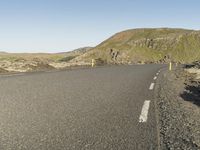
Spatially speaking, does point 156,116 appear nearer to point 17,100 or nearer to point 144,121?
point 144,121

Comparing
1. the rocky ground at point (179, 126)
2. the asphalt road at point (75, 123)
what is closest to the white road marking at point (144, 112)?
the asphalt road at point (75, 123)

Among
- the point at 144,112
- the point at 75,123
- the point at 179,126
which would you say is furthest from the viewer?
the point at 144,112

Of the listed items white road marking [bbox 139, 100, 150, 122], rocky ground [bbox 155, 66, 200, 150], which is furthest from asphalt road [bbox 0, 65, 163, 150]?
rocky ground [bbox 155, 66, 200, 150]

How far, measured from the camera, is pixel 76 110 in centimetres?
818

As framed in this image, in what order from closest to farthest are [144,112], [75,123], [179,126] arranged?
1. [179,126]
2. [75,123]
3. [144,112]

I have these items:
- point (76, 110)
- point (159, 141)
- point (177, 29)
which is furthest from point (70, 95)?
point (177, 29)

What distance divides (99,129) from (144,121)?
1043 millimetres

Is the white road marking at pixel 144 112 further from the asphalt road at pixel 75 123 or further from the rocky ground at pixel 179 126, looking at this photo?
the rocky ground at pixel 179 126

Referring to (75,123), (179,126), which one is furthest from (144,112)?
(75,123)

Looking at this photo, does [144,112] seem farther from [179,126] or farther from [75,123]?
[75,123]

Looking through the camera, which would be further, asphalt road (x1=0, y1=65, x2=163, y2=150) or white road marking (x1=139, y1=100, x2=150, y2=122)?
white road marking (x1=139, y1=100, x2=150, y2=122)

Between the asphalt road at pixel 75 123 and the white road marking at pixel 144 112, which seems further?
the white road marking at pixel 144 112

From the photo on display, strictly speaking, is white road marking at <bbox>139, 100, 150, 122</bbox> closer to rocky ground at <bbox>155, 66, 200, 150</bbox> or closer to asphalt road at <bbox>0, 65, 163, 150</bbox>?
asphalt road at <bbox>0, 65, 163, 150</bbox>

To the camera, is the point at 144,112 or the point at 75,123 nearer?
the point at 75,123
